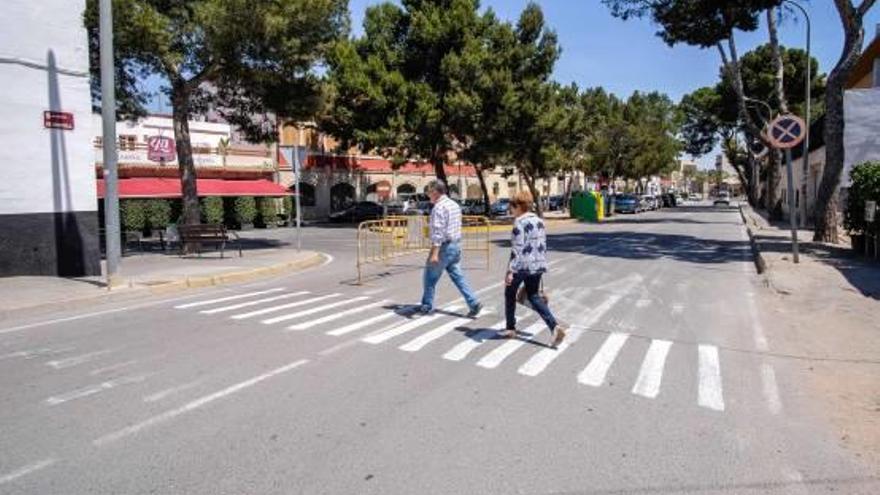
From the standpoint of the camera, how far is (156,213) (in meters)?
34.4

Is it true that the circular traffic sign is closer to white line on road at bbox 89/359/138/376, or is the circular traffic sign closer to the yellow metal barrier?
the yellow metal barrier

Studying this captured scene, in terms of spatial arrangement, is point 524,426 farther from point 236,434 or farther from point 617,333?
point 617,333

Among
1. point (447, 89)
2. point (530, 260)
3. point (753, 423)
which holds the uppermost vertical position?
point (447, 89)

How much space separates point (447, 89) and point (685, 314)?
27381mm

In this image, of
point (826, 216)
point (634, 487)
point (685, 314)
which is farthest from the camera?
point (826, 216)

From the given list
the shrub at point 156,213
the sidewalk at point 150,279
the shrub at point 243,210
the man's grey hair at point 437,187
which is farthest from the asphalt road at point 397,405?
the shrub at point 243,210

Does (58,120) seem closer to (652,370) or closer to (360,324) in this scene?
(360,324)

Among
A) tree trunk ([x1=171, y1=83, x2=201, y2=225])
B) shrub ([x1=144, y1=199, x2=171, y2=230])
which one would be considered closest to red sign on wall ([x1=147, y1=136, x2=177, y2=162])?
shrub ([x1=144, y1=199, x2=171, y2=230])

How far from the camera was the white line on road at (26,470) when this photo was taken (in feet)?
14.2

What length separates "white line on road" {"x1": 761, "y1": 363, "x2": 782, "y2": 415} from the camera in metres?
5.91

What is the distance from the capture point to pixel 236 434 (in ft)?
16.7

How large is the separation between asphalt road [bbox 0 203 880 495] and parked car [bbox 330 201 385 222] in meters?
33.9

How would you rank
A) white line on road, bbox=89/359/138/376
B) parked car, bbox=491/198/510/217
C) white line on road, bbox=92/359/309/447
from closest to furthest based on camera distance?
white line on road, bbox=92/359/309/447
white line on road, bbox=89/359/138/376
parked car, bbox=491/198/510/217

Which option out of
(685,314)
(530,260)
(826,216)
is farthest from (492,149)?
(530,260)
